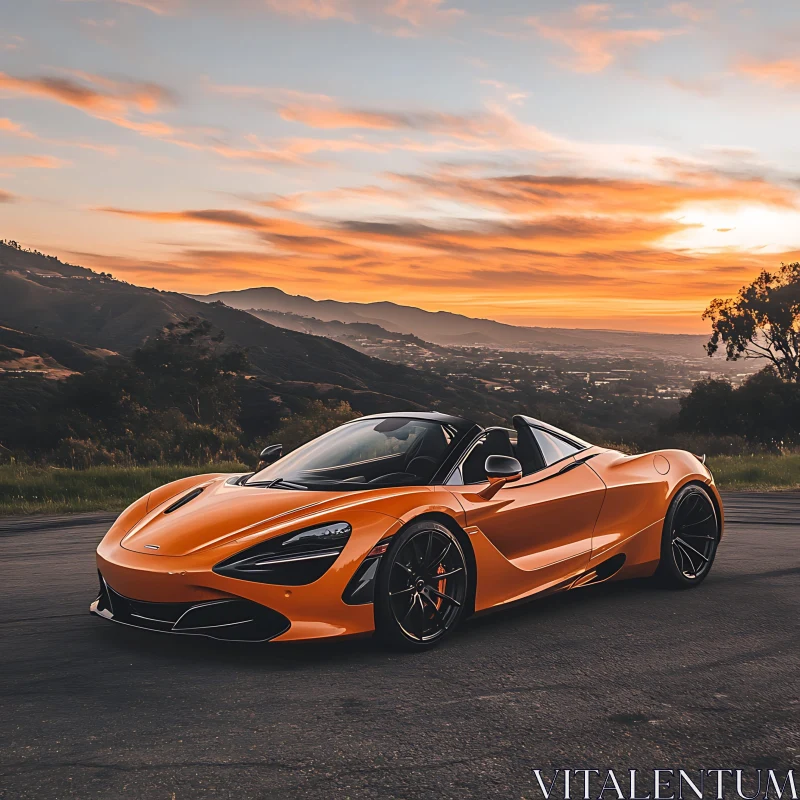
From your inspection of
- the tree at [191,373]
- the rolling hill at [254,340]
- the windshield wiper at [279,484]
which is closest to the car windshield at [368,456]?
the windshield wiper at [279,484]

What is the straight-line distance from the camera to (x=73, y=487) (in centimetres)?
1374

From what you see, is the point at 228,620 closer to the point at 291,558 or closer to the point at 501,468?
the point at 291,558

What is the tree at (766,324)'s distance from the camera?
57688mm

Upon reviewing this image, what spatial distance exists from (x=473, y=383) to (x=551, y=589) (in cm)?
12456

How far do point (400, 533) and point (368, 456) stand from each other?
4.59 ft

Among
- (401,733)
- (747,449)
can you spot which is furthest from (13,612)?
(747,449)

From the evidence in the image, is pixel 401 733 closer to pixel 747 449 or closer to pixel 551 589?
pixel 551 589

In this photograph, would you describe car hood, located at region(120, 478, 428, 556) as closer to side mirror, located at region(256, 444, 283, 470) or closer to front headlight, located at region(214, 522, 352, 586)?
front headlight, located at region(214, 522, 352, 586)

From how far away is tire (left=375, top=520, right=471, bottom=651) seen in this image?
4.75 meters

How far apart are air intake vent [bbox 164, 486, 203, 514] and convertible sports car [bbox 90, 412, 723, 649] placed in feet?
0.06

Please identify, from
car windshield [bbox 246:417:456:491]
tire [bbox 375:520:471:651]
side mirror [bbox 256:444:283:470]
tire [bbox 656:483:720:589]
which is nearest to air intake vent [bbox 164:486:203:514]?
car windshield [bbox 246:417:456:491]

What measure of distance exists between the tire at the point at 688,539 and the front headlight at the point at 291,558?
2.98m

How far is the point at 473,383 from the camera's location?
12988cm

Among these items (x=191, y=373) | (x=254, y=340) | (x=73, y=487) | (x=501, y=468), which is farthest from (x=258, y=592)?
(x=254, y=340)
